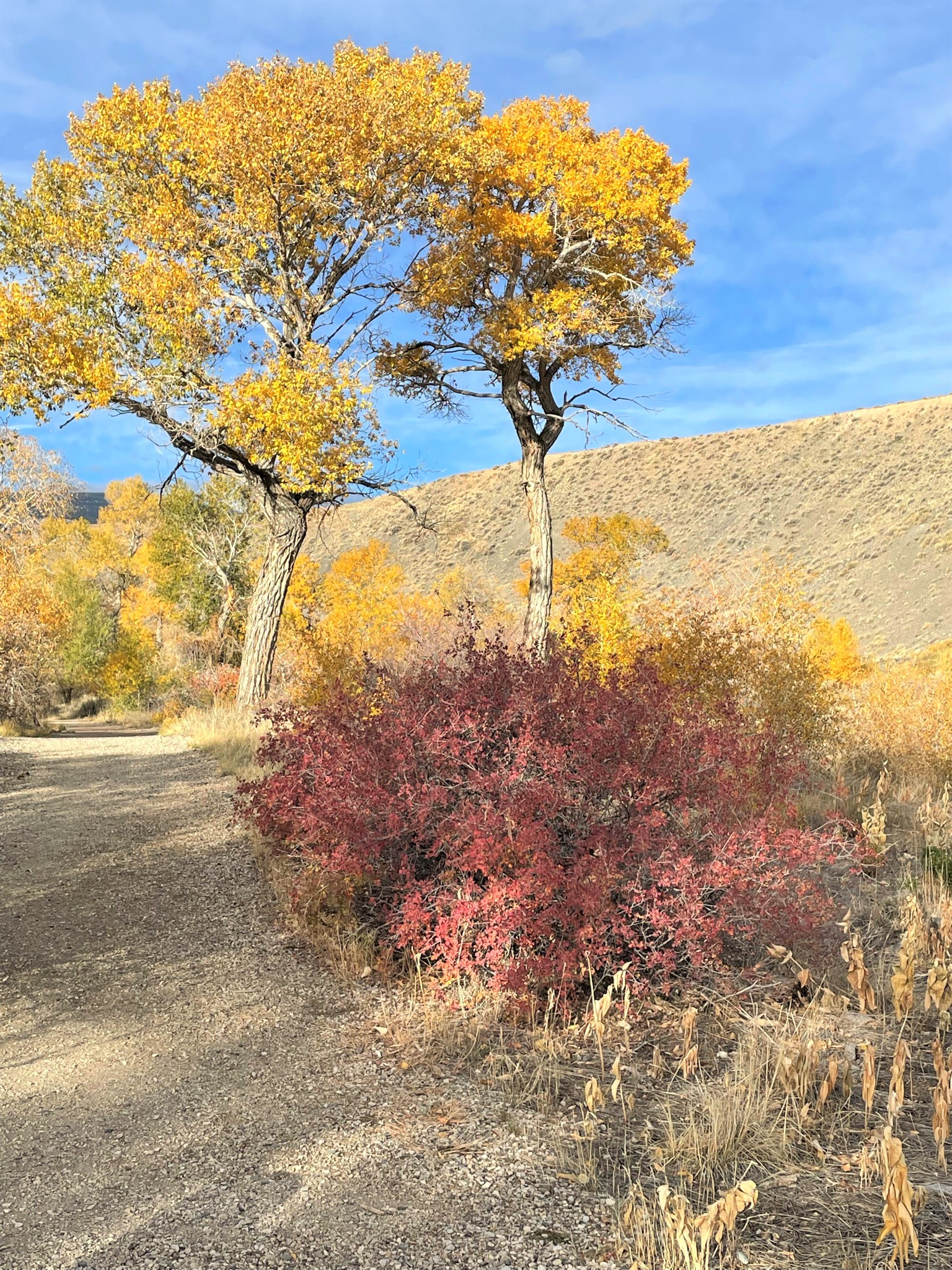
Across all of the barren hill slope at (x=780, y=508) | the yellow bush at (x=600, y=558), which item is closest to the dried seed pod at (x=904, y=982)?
the yellow bush at (x=600, y=558)

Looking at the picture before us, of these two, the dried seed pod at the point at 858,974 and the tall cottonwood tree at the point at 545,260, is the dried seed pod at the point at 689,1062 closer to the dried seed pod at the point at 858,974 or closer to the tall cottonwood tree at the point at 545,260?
the dried seed pod at the point at 858,974

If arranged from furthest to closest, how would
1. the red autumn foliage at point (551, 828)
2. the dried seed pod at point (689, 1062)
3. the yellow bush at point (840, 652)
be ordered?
the yellow bush at point (840, 652) → the red autumn foliage at point (551, 828) → the dried seed pod at point (689, 1062)

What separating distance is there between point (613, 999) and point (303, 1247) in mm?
2261

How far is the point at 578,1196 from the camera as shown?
2.89m

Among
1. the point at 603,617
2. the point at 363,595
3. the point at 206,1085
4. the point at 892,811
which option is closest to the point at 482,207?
the point at 603,617

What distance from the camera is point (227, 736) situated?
12.8m

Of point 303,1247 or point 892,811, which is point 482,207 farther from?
point 303,1247

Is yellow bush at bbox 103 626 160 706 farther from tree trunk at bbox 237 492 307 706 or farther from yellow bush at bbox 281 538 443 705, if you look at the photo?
tree trunk at bbox 237 492 307 706

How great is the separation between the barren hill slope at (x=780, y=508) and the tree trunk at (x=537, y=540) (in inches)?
1020

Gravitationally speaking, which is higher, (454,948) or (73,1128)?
(454,948)

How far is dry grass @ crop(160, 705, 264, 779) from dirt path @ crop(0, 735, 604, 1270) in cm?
412

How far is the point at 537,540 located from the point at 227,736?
218 inches

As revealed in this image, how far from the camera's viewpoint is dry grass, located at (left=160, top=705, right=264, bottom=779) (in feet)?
35.0

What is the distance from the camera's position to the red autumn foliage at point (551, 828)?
4.32 m
